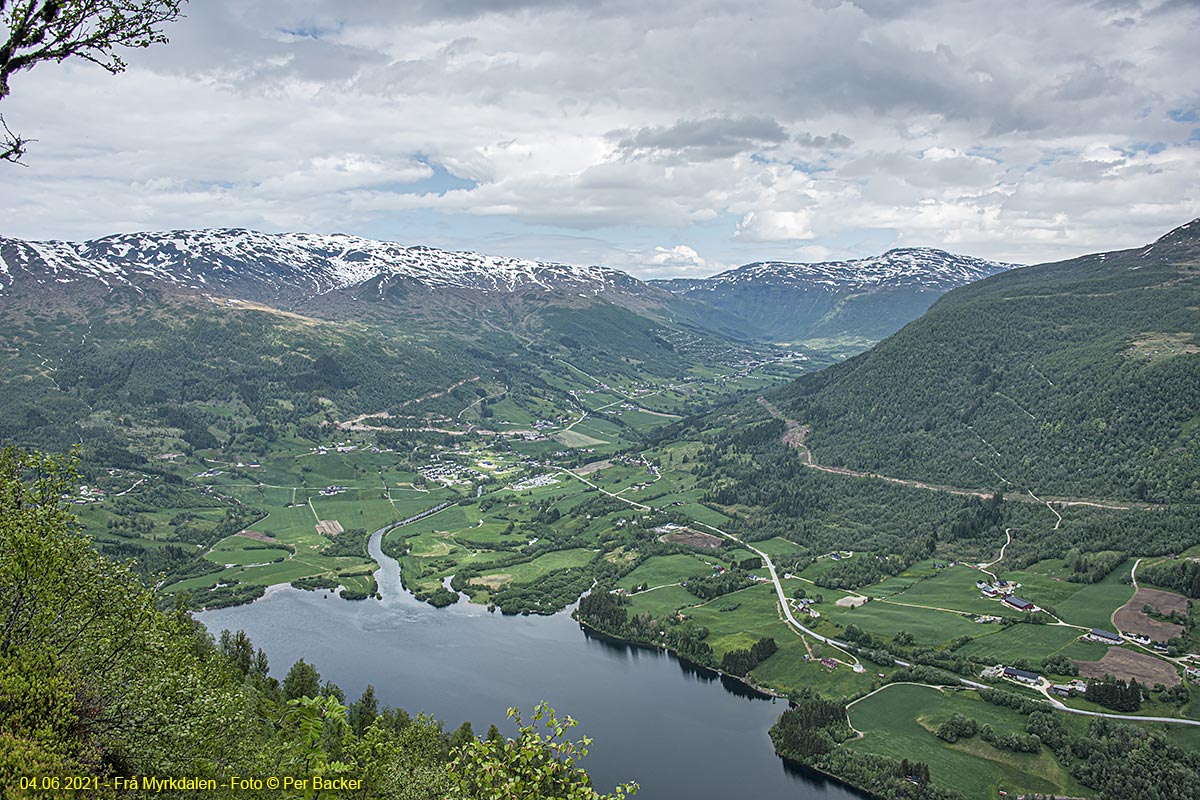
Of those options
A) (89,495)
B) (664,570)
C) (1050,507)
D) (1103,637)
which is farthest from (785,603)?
(89,495)

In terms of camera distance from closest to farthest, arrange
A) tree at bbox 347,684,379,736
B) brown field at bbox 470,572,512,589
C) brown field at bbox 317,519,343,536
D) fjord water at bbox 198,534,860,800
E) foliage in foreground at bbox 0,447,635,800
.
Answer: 1. foliage in foreground at bbox 0,447,635,800
2. tree at bbox 347,684,379,736
3. fjord water at bbox 198,534,860,800
4. brown field at bbox 470,572,512,589
5. brown field at bbox 317,519,343,536

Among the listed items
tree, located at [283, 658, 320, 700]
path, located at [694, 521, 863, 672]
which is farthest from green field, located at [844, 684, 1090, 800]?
tree, located at [283, 658, 320, 700]

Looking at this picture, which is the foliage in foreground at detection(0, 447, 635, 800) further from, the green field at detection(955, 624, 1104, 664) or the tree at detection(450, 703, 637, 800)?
the green field at detection(955, 624, 1104, 664)

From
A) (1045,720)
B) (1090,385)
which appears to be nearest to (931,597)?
(1045,720)

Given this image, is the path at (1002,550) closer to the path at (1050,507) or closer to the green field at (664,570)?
the path at (1050,507)

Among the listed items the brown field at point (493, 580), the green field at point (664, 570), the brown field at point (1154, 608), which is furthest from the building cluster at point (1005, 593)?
the brown field at point (493, 580)

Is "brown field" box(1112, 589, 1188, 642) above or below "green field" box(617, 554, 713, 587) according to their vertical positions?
above

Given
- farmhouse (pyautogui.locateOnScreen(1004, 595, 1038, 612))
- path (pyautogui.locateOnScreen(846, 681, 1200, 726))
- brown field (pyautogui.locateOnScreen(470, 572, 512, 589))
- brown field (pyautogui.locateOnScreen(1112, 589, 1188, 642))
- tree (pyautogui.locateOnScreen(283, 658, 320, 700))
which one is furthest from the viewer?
brown field (pyautogui.locateOnScreen(470, 572, 512, 589))
